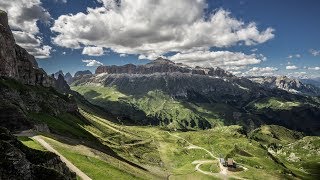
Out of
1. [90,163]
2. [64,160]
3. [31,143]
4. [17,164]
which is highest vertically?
[17,164]

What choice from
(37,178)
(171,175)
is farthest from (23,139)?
(171,175)

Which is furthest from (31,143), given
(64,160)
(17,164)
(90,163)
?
(17,164)

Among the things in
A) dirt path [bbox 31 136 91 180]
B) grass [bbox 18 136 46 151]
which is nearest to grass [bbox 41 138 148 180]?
dirt path [bbox 31 136 91 180]

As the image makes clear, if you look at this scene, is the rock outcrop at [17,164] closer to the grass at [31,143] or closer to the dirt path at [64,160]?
the dirt path at [64,160]

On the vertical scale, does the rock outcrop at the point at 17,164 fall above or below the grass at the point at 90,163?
above

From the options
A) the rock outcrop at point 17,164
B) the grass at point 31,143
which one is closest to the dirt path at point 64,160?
the grass at point 31,143

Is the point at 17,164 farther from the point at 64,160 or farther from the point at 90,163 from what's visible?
the point at 90,163

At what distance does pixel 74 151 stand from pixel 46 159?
2227 inches

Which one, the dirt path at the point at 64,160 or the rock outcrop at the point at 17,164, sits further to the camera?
the dirt path at the point at 64,160

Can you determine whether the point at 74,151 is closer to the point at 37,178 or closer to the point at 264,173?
the point at 37,178

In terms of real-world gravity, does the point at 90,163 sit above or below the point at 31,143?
below

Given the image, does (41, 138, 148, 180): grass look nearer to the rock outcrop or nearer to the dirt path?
the dirt path

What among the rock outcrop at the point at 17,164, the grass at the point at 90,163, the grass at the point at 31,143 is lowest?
the grass at the point at 90,163

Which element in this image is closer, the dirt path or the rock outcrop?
the rock outcrop
